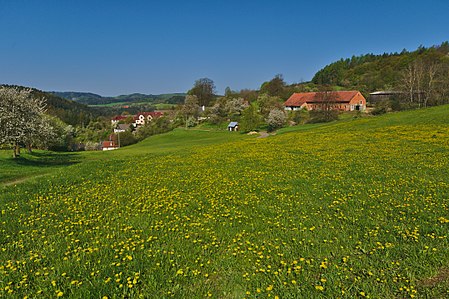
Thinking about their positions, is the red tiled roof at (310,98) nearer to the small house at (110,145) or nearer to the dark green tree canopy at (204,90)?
the dark green tree canopy at (204,90)

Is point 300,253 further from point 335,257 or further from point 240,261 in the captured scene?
point 240,261

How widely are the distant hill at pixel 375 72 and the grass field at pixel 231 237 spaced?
13187 cm

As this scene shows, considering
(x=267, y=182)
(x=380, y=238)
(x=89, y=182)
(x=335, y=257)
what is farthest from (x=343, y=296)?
(x=89, y=182)

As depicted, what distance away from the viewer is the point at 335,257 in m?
6.81

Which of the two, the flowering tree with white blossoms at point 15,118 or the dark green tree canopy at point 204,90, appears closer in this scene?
the flowering tree with white blossoms at point 15,118

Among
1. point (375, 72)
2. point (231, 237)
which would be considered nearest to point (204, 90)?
point (375, 72)

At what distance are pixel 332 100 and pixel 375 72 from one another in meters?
92.8

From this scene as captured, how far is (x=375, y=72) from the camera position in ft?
504

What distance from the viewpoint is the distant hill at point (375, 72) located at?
434 ft

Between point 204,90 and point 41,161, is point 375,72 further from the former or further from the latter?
point 41,161

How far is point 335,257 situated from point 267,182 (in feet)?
24.5

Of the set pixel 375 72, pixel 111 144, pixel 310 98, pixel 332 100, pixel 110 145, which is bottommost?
pixel 110 145

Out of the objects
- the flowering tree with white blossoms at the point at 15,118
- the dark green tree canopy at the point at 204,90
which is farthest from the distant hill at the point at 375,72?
the flowering tree with white blossoms at the point at 15,118

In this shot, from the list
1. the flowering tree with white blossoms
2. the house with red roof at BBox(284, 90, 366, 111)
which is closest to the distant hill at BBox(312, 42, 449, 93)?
the house with red roof at BBox(284, 90, 366, 111)
